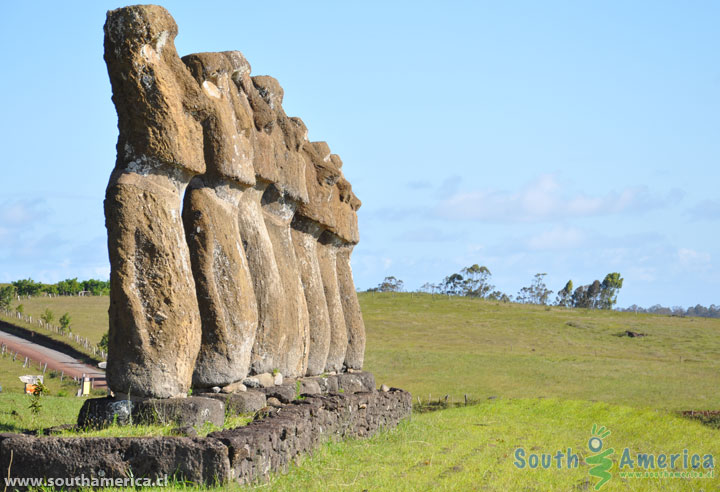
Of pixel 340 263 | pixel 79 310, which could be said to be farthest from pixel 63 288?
pixel 340 263

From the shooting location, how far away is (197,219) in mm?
12438

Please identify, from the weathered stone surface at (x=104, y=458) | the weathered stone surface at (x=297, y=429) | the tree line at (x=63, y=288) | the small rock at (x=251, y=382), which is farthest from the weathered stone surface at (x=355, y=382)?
the tree line at (x=63, y=288)

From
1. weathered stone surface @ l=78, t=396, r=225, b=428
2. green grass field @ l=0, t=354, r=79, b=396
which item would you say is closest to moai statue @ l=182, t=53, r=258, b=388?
weathered stone surface @ l=78, t=396, r=225, b=428

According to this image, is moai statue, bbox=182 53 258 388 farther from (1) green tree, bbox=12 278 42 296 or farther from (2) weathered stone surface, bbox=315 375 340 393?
(1) green tree, bbox=12 278 42 296

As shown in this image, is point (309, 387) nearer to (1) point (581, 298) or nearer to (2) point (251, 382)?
(2) point (251, 382)

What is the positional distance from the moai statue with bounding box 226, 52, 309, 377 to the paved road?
16006mm

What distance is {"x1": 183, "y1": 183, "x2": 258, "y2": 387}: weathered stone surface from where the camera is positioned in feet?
40.0

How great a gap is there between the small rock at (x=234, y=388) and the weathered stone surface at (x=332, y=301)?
6.01 metres

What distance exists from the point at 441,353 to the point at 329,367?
113ft

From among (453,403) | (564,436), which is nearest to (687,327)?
(453,403)

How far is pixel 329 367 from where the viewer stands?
756 inches

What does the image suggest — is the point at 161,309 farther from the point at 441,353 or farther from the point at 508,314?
the point at 508,314

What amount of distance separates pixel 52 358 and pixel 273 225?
2318cm

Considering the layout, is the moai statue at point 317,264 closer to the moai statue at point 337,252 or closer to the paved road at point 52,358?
the moai statue at point 337,252
